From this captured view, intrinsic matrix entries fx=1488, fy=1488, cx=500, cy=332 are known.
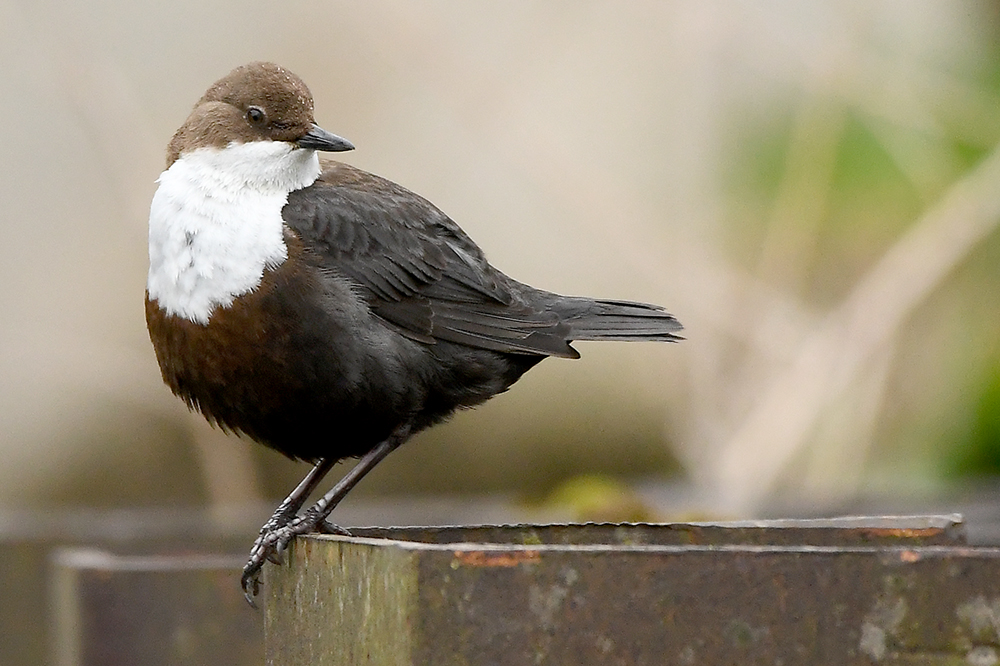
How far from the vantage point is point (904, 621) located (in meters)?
1.76

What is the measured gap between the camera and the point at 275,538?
3.01 m

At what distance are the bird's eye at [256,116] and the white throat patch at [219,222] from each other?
0.08 metres

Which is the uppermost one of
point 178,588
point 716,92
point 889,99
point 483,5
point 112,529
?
point 483,5

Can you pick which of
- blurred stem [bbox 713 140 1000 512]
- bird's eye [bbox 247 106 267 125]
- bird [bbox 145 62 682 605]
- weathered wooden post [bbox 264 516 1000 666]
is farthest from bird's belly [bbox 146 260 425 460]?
blurred stem [bbox 713 140 1000 512]

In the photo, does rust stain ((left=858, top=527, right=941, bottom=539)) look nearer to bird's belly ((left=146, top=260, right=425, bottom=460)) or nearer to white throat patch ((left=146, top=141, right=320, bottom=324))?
bird's belly ((left=146, top=260, right=425, bottom=460))

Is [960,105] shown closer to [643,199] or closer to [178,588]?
[643,199]

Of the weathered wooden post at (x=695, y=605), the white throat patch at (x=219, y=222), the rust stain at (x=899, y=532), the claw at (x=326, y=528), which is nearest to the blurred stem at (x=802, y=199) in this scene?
the white throat patch at (x=219, y=222)

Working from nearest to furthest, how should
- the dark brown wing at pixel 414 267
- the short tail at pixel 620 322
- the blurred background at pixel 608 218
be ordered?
the dark brown wing at pixel 414 267 < the short tail at pixel 620 322 < the blurred background at pixel 608 218

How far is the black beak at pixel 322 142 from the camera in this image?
11.6ft

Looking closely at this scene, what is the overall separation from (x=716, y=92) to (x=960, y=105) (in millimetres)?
1303

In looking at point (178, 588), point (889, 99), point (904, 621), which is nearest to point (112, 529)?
point (178, 588)

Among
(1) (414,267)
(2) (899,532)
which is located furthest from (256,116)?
(2) (899,532)

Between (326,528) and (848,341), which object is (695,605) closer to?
(326,528)

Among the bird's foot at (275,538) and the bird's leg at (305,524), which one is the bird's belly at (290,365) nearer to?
the bird's leg at (305,524)
